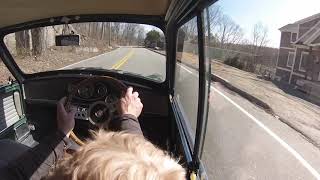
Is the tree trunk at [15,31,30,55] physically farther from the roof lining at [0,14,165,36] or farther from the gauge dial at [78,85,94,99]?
the gauge dial at [78,85,94,99]

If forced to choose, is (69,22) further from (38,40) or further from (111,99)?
(111,99)

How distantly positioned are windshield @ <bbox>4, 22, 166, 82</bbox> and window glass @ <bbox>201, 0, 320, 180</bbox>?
2735 millimetres

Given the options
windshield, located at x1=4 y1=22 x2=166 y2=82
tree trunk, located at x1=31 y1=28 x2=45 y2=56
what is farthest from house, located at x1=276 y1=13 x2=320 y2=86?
tree trunk, located at x1=31 y1=28 x2=45 y2=56

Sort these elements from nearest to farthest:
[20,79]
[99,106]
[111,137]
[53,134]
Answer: [111,137], [53,134], [99,106], [20,79]

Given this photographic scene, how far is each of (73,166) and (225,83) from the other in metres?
1.41

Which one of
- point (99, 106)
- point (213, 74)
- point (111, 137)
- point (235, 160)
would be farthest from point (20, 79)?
point (111, 137)

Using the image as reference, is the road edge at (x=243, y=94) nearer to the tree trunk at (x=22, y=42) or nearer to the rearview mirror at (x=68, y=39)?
the rearview mirror at (x=68, y=39)

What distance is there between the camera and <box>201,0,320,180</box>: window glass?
48.2 inches

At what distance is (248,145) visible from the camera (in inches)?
76.6

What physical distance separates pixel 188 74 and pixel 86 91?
2.95 ft

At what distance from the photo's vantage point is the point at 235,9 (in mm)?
2111

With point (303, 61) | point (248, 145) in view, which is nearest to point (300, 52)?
point (303, 61)

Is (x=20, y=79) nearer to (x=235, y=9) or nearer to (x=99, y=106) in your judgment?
(x=99, y=106)

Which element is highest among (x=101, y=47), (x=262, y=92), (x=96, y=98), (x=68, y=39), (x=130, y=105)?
(x=262, y=92)
